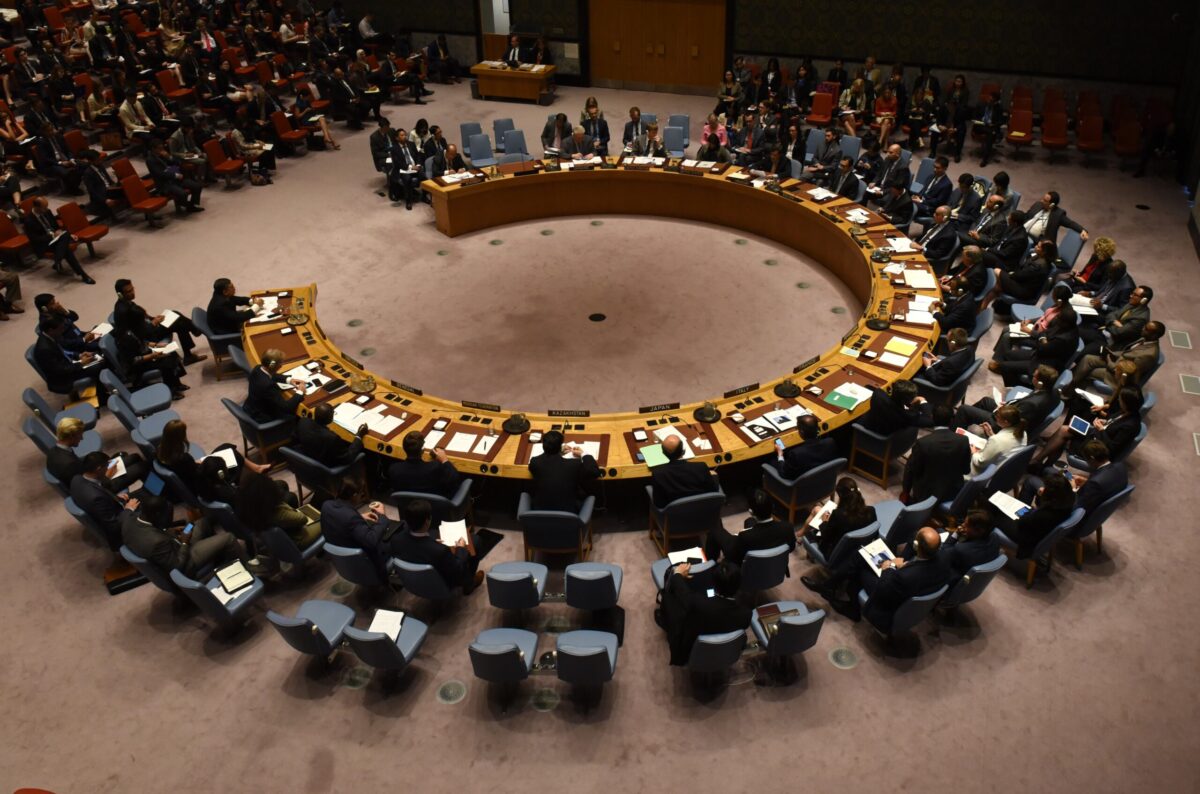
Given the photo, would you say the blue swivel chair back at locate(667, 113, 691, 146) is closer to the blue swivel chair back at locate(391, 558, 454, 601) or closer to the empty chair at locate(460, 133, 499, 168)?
the empty chair at locate(460, 133, 499, 168)

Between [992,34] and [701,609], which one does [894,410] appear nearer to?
[701,609]

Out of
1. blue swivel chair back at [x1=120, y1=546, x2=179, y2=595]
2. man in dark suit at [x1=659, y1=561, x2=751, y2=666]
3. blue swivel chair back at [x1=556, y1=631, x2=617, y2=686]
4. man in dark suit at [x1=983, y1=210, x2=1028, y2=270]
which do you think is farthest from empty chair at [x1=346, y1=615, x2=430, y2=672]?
man in dark suit at [x1=983, y1=210, x2=1028, y2=270]

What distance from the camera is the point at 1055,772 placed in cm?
602

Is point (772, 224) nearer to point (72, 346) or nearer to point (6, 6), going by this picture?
point (72, 346)

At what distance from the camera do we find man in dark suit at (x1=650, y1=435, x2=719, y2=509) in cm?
754

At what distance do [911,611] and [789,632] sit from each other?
1.02m

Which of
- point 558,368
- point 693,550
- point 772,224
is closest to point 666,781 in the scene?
point 693,550

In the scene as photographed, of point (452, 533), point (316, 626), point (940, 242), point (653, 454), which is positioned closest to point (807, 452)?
point (653, 454)

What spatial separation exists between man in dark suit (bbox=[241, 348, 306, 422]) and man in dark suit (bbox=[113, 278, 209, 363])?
2.19 metres

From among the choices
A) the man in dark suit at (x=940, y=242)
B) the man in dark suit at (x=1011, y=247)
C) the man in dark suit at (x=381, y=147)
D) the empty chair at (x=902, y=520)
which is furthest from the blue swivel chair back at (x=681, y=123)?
the empty chair at (x=902, y=520)

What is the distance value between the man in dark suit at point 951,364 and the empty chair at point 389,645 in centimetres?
575

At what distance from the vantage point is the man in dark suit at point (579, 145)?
15327mm

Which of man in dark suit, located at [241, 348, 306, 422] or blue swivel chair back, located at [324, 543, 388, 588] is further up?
man in dark suit, located at [241, 348, 306, 422]

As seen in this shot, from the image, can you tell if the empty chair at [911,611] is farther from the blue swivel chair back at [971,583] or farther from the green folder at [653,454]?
the green folder at [653,454]
